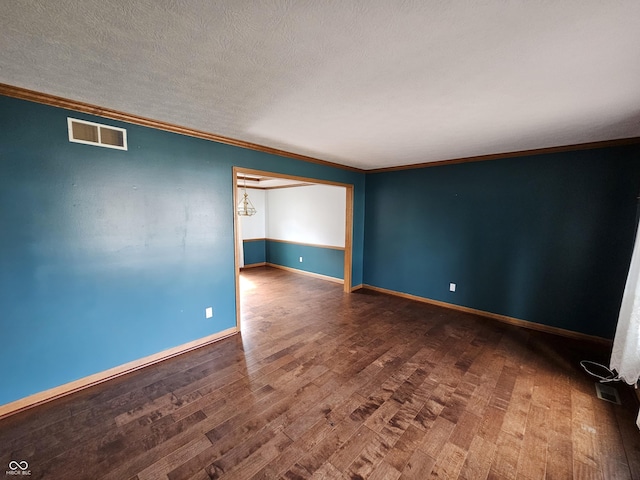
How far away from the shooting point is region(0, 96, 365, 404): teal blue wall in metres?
1.86

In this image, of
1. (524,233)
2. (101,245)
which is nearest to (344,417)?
(101,245)

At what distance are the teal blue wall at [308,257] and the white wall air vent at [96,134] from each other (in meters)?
4.15

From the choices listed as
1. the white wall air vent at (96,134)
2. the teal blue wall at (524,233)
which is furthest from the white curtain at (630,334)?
the white wall air vent at (96,134)

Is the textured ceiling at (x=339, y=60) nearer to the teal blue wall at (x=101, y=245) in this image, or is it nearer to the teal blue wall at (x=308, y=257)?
the teal blue wall at (x=101, y=245)

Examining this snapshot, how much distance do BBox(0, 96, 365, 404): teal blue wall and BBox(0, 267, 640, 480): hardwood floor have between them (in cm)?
38

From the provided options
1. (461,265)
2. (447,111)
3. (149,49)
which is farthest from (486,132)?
(149,49)

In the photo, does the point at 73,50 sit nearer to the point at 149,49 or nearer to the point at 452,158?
the point at 149,49

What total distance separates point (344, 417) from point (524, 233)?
10.9ft

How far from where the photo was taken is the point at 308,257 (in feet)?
20.2

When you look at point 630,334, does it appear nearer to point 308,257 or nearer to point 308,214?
point 308,257

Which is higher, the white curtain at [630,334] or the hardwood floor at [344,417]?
the white curtain at [630,334]

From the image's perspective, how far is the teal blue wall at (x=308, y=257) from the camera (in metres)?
5.62

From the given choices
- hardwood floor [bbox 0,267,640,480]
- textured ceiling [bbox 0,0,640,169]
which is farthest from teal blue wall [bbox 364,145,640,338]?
textured ceiling [bbox 0,0,640,169]

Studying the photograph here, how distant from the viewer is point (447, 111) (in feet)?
6.69
